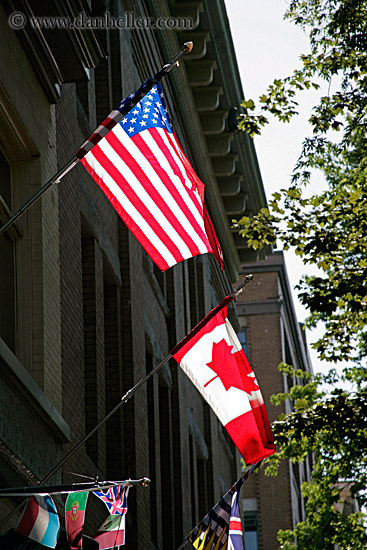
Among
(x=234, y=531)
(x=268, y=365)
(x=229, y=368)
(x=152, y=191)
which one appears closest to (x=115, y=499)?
(x=229, y=368)

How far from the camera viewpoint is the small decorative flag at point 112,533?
27.7 feet

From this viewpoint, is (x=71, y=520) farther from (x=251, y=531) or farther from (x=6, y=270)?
(x=251, y=531)

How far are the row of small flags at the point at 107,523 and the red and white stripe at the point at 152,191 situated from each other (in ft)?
6.13

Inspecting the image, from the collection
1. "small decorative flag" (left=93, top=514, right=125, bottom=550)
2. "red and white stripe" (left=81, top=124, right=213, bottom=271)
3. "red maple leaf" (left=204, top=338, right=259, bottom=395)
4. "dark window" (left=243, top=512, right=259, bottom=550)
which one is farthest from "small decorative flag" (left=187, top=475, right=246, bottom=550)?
"dark window" (left=243, top=512, right=259, bottom=550)

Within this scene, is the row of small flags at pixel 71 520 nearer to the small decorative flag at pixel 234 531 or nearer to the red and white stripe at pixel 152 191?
the red and white stripe at pixel 152 191

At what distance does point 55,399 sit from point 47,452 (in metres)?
0.70

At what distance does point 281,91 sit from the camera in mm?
16062

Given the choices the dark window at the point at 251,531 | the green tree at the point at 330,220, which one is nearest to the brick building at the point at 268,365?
the dark window at the point at 251,531

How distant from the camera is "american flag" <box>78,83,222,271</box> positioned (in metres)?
8.18

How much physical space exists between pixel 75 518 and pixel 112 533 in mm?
984

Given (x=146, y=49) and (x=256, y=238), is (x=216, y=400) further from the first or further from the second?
(x=146, y=49)

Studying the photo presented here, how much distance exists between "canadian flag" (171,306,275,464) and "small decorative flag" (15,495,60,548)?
105 inches

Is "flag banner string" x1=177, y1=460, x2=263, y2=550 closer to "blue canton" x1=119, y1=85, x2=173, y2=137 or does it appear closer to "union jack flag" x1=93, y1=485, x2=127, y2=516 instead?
"union jack flag" x1=93, y1=485, x2=127, y2=516

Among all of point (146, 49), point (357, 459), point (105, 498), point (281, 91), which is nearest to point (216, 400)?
point (105, 498)
